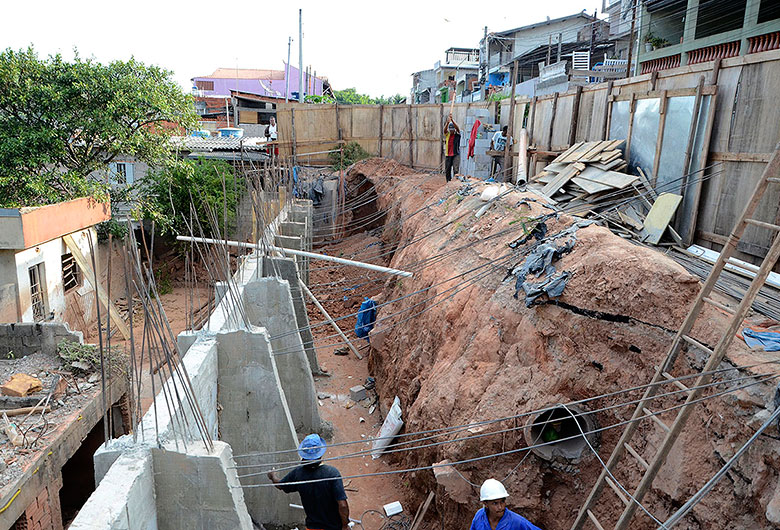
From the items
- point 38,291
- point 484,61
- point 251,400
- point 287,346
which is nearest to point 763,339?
point 251,400

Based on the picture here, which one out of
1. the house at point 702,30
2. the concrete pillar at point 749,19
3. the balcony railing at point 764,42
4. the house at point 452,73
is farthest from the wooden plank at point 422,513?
the house at point 452,73

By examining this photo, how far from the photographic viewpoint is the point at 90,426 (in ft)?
31.2

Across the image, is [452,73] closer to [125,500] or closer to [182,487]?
[182,487]

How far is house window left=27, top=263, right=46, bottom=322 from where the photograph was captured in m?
12.8

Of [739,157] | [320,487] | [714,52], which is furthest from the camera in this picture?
[714,52]

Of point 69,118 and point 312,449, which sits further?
point 69,118

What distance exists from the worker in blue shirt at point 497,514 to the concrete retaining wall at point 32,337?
9.63 m

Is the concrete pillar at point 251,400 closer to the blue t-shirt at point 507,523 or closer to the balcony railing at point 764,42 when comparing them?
the blue t-shirt at point 507,523

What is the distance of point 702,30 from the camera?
61.8 ft

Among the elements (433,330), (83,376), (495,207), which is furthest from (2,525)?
(495,207)

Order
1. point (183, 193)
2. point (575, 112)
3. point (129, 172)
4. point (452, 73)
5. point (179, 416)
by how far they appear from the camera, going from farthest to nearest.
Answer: point (452, 73)
point (129, 172)
point (183, 193)
point (575, 112)
point (179, 416)

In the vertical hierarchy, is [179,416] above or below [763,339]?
below

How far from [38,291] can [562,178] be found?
41.2 ft

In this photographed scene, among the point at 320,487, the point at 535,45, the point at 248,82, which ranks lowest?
the point at 320,487
